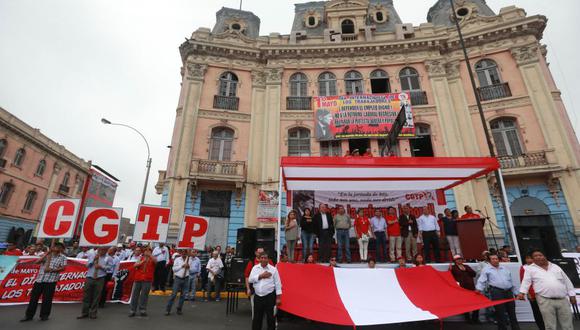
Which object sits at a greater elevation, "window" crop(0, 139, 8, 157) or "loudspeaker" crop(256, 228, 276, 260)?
"window" crop(0, 139, 8, 157)

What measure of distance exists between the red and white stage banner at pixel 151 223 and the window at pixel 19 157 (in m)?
27.2

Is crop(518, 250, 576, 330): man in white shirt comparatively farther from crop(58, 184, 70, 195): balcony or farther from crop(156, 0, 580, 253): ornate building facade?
crop(58, 184, 70, 195): balcony

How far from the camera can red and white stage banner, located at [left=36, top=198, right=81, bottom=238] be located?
291 inches

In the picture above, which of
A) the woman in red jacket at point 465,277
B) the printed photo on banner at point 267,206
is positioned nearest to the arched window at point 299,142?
the printed photo on banner at point 267,206

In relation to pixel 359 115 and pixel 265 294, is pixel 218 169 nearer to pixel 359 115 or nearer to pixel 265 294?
pixel 359 115

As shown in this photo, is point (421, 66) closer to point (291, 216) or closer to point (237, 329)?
point (291, 216)

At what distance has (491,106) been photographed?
15.9m

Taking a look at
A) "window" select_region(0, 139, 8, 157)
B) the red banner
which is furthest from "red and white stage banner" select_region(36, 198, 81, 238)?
"window" select_region(0, 139, 8, 157)

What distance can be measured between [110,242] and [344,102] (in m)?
14.2

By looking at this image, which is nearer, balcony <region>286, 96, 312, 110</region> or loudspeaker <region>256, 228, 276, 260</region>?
loudspeaker <region>256, 228, 276, 260</region>

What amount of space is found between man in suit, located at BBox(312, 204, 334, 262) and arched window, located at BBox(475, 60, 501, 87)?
1513cm

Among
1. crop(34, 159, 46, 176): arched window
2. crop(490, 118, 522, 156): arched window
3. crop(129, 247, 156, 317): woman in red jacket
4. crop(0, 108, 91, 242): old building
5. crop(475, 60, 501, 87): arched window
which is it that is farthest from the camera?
crop(34, 159, 46, 176): arched window

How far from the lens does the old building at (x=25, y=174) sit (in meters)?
24.1

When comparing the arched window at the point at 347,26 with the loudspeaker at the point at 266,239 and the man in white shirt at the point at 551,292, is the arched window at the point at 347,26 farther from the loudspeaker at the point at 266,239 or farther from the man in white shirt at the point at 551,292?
the man in white shirt at the point at 551,292
